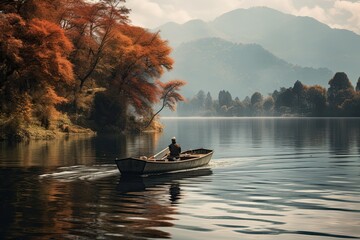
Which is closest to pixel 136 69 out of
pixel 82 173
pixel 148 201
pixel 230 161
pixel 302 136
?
pixel 302 136

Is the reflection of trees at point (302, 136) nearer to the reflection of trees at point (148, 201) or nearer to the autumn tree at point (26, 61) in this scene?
the autumn tree at point (26, 61)

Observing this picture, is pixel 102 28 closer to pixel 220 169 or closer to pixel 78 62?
pixel 78 62

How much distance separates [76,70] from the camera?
77125 mm

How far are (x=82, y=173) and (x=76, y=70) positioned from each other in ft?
160

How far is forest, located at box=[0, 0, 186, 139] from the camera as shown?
48375mm

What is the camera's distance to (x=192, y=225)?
1628 cm

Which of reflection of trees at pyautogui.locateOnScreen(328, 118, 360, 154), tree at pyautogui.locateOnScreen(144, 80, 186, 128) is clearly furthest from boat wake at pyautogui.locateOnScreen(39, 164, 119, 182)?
tree at pyautogui.locateOnScreen(144, 80, 186, 128)

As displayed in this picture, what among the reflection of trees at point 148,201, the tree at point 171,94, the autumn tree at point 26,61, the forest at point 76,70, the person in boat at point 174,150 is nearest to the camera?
the reflection of trees at point 148,201

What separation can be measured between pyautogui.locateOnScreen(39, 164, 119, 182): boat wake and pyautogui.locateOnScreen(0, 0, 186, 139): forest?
17603mm

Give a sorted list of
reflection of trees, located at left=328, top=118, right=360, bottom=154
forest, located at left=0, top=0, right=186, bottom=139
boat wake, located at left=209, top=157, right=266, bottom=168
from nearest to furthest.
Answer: boat wake, located at left=209, top=157, right=266, bottom=168, forest, located at left=0, top=0, right=186, bottom=139, reflection of trees, located at left=328, top=118, right=360, bottom=154

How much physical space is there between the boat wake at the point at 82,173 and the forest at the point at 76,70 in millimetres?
17603

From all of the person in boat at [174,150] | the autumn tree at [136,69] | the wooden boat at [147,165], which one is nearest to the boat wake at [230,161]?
the person in boat at [174,150]

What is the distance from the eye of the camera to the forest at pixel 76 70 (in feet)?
159

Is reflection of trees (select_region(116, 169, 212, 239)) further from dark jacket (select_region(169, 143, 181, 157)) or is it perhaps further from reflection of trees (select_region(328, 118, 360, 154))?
reflection of trees (select_region(328, 118, 360, 154))
